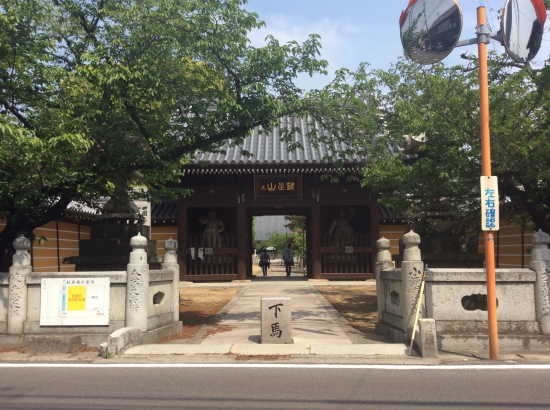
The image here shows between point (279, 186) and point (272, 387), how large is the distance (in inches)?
599

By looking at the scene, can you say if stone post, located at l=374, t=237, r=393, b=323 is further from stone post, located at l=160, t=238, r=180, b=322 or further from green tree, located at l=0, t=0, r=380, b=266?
stone post, located at l=160, t=238, r=180, b=322

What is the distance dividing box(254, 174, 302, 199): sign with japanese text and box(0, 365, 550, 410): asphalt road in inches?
555

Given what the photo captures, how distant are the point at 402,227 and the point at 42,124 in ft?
54.3

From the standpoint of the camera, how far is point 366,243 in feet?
70.3

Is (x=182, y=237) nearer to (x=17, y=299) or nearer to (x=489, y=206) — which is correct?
(x=17, y=299)

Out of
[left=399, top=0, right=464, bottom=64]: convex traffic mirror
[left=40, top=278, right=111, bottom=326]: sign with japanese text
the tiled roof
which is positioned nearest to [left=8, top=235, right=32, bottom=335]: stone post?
[left=40, top=278, right=111, bottom=326]: sign with japanese text

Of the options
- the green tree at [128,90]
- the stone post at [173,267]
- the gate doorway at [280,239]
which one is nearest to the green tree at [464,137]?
the green tree at [128,90]

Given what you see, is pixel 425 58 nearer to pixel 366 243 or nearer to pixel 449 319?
pixel 449 319

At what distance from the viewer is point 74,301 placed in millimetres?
8727

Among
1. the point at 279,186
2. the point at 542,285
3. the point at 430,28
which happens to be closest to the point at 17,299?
the point at 430,28

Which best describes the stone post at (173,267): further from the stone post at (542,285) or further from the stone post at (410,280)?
the stone post at (542,285)

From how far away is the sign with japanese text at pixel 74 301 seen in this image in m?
8.67

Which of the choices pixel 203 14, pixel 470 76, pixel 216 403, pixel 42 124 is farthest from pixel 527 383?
pixel 42 124

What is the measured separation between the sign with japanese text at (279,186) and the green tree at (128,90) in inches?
414
